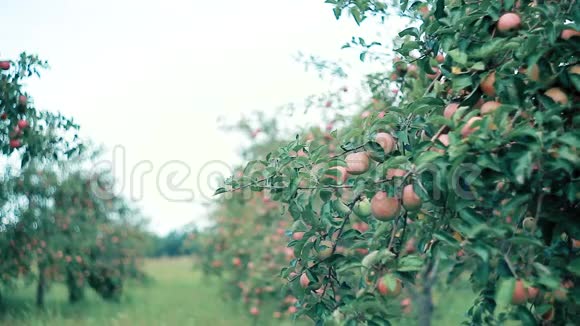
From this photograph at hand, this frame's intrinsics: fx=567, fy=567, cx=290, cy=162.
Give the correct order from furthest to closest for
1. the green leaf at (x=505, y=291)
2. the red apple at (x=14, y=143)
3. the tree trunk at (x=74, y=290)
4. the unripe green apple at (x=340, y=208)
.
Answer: the tree trunk at (x=74, y=290)
the red apple at (x=14, y=143)
the unripe green apple at (x=340, y=208)
the green leaf at (x=505, y=291)

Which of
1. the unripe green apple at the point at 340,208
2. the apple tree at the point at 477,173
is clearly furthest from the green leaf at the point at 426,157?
the unripe green apple at the point at 340,208

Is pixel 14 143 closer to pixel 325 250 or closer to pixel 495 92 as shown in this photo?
pixel 325 250

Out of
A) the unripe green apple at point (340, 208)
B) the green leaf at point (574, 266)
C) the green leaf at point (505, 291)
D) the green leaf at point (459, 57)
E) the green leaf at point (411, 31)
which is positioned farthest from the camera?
the green leaf at point (411, 31)

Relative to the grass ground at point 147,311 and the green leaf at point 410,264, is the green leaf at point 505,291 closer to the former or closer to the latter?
the green leaf at point 410,264

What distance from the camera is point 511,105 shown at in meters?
1.55

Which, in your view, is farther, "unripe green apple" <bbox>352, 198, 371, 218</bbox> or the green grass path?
the green grass path

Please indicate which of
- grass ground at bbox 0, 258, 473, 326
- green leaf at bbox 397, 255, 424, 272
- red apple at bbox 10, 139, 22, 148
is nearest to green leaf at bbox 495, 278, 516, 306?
green leaf at bbox 397, 255, 424, 272

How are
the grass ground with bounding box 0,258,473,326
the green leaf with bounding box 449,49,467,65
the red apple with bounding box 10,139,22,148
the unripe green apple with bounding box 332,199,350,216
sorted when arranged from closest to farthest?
1. the green leaf with bounding box 449,49,467,65
2. the unripe green apple with bounding box 332,199,350,216
3. the red apple with bounding box 10,139,22,148
4. the grass ground with bounding box 0,258,473,326

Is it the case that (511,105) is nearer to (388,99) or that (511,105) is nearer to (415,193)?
(415,193)

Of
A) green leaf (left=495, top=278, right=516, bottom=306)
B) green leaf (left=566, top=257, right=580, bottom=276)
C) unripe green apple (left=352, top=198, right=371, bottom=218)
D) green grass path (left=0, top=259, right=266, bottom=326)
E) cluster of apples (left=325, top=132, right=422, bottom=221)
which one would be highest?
cluster of apples (left=325, top=132, right=422, bottom=221)

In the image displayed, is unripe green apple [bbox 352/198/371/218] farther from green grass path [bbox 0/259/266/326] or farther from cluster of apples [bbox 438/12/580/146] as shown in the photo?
green grass path [bbox 0/259/266/326]

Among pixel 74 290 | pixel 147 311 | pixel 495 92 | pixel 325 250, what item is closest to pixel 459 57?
pixel 495 92

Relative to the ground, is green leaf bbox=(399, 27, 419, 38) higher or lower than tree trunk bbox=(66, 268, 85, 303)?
higher

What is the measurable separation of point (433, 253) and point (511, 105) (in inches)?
18.6
